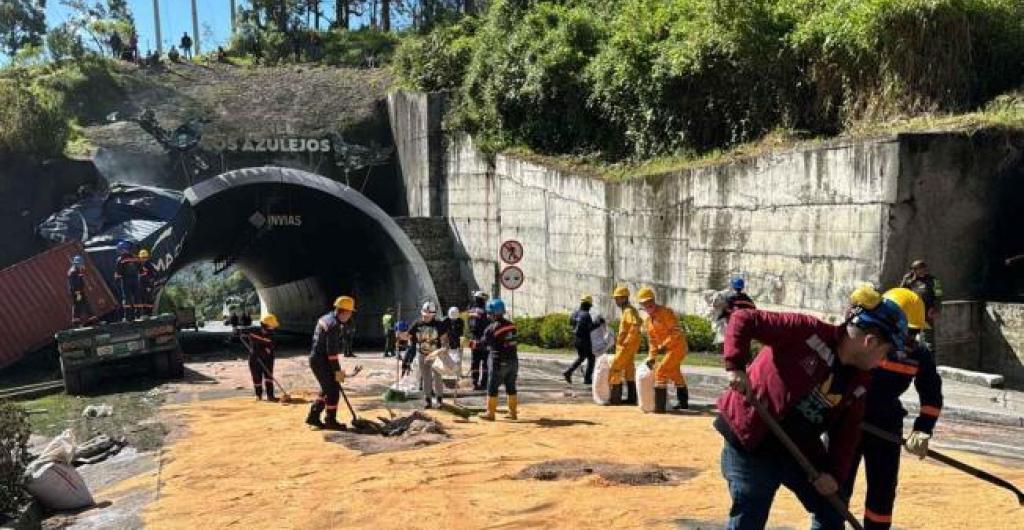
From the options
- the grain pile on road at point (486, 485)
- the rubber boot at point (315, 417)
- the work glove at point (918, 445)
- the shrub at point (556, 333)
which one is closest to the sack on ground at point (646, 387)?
the grain pile on road at point (486, 485)

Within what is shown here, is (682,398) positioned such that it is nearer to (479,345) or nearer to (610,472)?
(610,472)

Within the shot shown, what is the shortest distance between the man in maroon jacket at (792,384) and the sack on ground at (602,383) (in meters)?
8.20

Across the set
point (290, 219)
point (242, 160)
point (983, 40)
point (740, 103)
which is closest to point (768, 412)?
point (983, 40)

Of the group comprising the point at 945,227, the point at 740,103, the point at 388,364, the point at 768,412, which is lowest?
the point at 388,364

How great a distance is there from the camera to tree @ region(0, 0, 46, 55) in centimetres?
5025

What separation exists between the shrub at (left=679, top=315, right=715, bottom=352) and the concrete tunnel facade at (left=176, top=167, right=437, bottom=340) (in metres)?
9.33

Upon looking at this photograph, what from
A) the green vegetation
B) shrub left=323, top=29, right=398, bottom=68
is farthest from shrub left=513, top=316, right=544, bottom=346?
shrub left=323, top=29, right=398, bottom=68

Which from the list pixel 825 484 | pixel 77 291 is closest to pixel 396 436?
pixel 825 484

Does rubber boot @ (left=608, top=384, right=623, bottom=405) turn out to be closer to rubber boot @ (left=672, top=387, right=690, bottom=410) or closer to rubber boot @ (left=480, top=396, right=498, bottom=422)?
rubber boot @ (left=672, top=387, right=690, bottom=410)

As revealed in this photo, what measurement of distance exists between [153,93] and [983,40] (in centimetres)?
3084

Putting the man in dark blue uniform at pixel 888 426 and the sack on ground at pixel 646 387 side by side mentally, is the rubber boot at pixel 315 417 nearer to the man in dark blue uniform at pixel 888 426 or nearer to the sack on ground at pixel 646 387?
the sack on ground at pixel 646 387

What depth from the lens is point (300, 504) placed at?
7.85 metres

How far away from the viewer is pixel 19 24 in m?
50.6

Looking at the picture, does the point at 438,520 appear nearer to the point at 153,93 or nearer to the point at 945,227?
the point at 945,227
